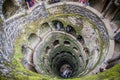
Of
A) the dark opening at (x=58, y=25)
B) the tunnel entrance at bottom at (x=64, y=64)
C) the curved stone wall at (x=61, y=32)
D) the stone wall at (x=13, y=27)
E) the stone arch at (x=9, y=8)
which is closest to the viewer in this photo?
the stone wall at (x=13, y=27)

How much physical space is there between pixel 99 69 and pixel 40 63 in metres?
7.62

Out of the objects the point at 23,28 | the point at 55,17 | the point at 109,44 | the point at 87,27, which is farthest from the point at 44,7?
the point at 109,44

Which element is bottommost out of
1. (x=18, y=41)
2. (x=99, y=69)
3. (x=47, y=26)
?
(x=99, y=69)

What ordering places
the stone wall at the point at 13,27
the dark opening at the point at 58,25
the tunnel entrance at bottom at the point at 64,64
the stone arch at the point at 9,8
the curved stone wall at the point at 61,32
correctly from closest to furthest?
the stone wall at the point at 13,27 < the curved stone wall at the point at 61,32 < the stone arch at the point at 9,8 < the dark opening at the point at 58,25 < the tunnel entrance at bottom at the point at 64,64

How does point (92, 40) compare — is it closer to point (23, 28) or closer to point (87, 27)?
point (87, 27)

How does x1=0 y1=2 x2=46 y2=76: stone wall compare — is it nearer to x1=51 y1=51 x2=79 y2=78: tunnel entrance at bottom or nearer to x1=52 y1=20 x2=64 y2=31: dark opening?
x1=52 y1=20 x2=64 y2=31: dark opening

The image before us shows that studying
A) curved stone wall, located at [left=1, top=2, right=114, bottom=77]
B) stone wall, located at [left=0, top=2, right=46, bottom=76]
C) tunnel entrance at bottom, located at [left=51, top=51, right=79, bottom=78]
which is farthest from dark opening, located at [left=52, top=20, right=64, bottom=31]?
tunnel entrance at bottom, located at [left=51, top=51, right=79, bottom=78]

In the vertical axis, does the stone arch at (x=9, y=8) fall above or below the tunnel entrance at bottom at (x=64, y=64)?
above

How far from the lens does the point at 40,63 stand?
27.0 meters

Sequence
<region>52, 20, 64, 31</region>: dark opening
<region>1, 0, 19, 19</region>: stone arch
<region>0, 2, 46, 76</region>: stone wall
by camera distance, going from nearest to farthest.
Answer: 1. <region>0, 2, 46, 76</region>: stone wall
2. <region>1, 0, 19, 19</region>: stone arch
3. <region>52, 20, 64, 31</region>: dark opening

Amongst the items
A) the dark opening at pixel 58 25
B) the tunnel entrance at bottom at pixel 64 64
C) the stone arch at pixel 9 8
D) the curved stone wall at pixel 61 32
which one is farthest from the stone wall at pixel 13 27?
the tunnel entrance at bottom at pixel 64 64

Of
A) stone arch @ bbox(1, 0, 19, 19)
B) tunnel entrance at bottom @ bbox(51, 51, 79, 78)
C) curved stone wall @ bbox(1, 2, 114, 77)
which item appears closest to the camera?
curved stone wall @ bbox(1, 2, 114, 77)

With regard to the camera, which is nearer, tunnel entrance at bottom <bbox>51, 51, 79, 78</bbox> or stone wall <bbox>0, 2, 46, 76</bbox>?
stone wall <bbox>0, 2, 46, 76</bbox>

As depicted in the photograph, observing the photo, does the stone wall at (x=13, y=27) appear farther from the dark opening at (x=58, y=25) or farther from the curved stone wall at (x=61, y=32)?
the dark opening at (x=58, y=25)
